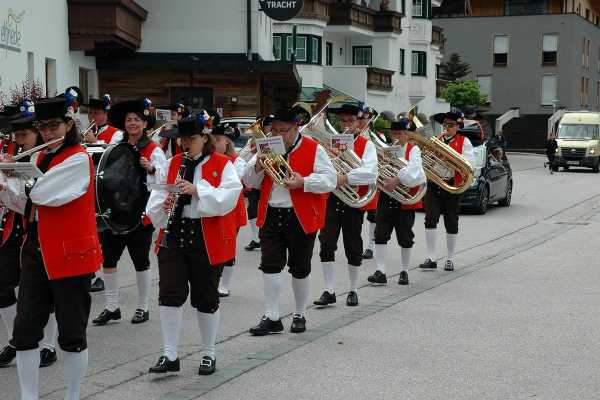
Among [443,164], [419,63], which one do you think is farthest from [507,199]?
[419,63]

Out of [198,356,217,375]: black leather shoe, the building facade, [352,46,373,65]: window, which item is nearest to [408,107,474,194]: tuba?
[198,356,217,375]: black leather shoe

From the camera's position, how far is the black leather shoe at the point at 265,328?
28.7 feet

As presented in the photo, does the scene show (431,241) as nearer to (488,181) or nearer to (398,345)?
(398,345)

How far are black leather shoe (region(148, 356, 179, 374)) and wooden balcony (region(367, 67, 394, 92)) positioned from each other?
4569 centimetres

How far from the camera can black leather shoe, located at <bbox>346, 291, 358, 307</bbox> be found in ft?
33.8

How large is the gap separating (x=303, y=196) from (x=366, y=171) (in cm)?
141

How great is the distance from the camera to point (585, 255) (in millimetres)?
14805

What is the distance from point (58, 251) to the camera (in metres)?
6.00

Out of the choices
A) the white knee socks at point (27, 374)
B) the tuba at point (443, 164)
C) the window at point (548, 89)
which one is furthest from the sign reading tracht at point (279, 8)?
the window at point (548, 89)

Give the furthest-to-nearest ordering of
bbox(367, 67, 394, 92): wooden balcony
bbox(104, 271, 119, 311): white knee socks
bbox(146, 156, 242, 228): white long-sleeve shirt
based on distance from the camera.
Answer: bbox(367, 67, 394, 92): wooden balcony < bbox(104, 271, 119, 311): white knee socks < bbox(146, 156, 242, 228): white long-sleeve shirt

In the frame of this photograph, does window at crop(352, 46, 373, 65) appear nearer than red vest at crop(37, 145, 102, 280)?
No

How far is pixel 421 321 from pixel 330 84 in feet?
145

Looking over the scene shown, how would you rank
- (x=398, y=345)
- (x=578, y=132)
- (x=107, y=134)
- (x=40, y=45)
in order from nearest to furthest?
(x=398, y=345)
(x=107, y=134)
(x=40, y=45)
(x=578, y=132)

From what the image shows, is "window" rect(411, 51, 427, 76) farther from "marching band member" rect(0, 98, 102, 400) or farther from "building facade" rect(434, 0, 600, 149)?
"marching band member" rect(0, 98, 102, 400)
